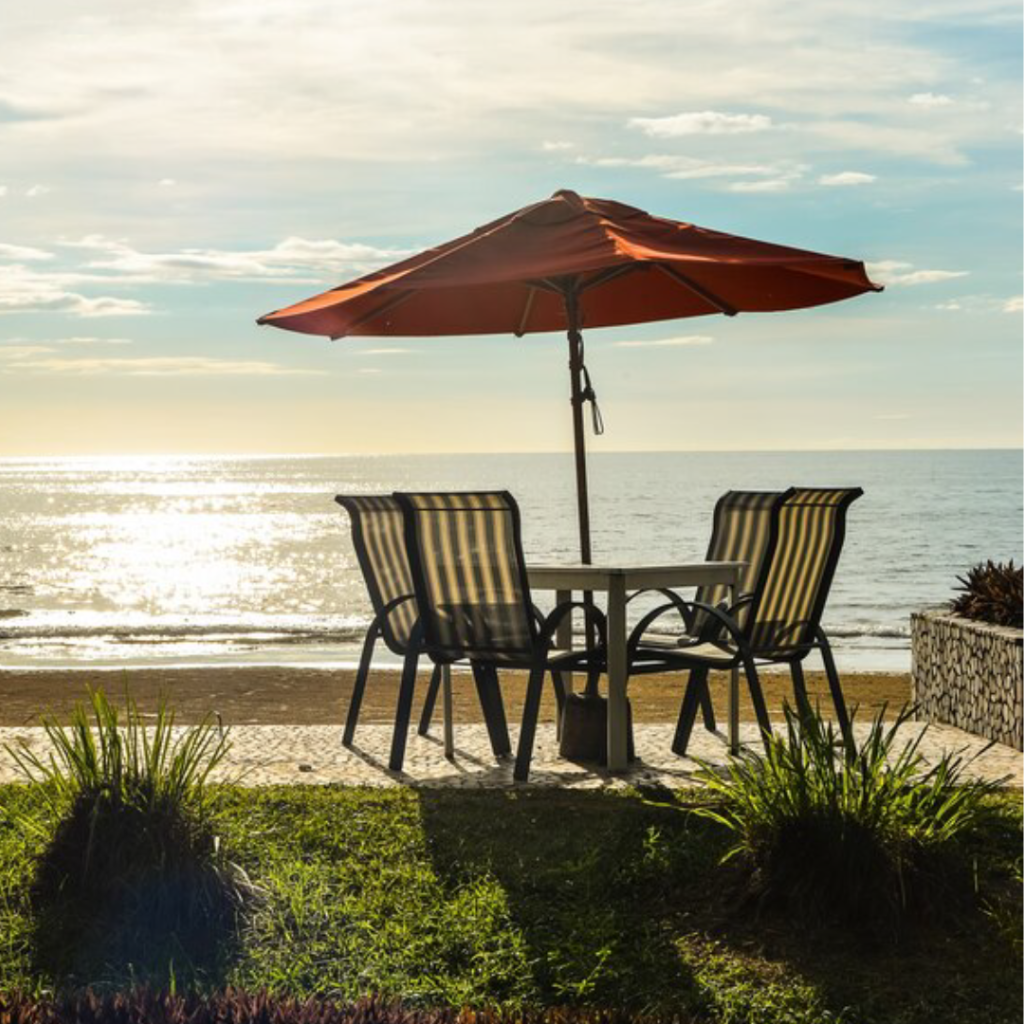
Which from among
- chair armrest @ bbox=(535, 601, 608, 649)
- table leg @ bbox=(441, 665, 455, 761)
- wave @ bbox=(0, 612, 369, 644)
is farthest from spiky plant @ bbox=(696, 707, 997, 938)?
wave @ bbox=(0, 612, 369, 644)

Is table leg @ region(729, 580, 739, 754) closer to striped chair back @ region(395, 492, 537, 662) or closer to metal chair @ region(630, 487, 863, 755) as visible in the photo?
metal chair @ region(630, 487, 863, 755)

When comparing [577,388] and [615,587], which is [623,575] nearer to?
[615,587]

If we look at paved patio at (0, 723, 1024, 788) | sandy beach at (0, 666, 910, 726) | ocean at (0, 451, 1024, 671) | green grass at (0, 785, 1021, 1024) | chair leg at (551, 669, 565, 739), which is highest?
chair leg at (551, 669, 565, 739)

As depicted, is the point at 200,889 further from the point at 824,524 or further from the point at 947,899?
the point at 824,524

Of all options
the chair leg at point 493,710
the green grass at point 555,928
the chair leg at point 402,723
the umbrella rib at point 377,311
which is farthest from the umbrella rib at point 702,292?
the green grass at point 555,928

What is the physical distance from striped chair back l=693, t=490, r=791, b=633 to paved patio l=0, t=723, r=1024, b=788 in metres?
0.74

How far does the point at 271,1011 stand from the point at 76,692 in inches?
465

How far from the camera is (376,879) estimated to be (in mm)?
4699

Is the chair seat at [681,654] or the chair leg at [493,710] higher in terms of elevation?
the chair seat at [681,654]

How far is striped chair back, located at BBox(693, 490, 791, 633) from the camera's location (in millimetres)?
7756

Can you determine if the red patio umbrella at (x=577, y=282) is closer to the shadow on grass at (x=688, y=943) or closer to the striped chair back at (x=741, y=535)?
the striped chair back at (x=741, y=535)

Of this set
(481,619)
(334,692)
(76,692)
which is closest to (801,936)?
(481,619)

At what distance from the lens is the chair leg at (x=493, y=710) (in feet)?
23.2

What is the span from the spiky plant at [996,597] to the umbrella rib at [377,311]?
3327 mm
